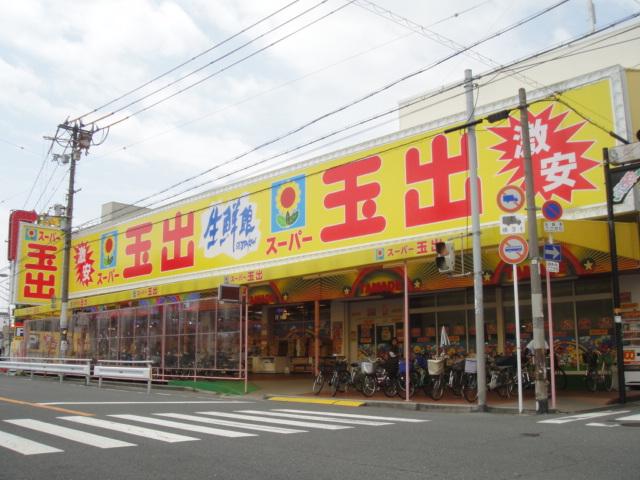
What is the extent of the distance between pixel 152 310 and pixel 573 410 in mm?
16591

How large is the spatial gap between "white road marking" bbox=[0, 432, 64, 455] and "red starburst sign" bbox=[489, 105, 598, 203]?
13941 millimetres

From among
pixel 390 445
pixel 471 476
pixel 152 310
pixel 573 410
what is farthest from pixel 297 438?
pixel 152 310

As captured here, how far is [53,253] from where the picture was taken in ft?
129

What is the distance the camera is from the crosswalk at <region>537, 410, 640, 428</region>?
1062 centimetres

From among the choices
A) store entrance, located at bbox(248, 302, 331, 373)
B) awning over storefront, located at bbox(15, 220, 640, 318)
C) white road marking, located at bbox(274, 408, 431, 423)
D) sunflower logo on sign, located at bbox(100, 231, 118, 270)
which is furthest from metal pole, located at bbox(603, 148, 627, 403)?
sunflower logo on sign, located at bbox(100, 231, 118, 270)

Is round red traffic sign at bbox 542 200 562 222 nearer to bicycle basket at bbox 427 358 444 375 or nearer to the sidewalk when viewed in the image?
the sidewalk

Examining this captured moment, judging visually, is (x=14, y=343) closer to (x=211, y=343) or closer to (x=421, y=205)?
(x=211, y=343)

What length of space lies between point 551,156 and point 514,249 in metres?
4.75

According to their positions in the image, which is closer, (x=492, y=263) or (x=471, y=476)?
(x=471, y=476)

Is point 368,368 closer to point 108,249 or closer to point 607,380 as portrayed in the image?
point 607,380

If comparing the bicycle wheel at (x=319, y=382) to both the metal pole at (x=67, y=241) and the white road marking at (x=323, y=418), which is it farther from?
the metal pole at (x=67, y=241)

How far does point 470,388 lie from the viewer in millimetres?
15789

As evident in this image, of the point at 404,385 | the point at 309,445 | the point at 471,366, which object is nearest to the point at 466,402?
the point at 471,366

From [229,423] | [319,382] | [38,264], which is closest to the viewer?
[229,423]
